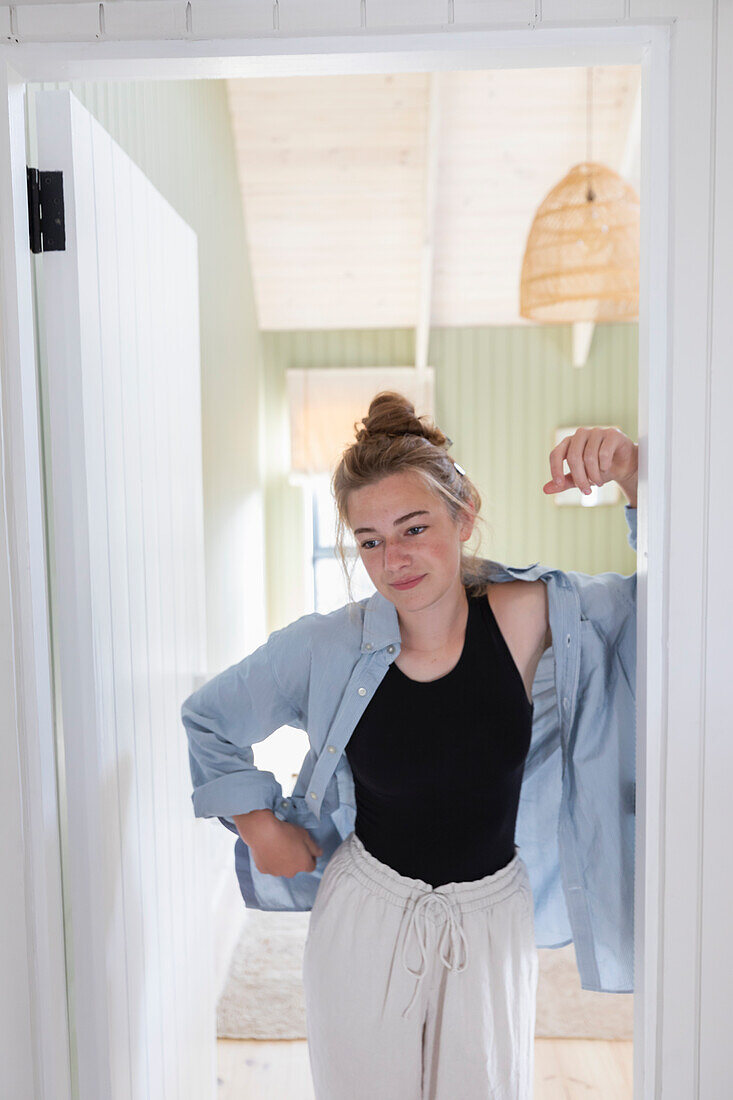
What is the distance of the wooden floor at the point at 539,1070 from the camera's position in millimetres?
2285

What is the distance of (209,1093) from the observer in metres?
1.91

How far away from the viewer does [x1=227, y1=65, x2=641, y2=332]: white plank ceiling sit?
3895mm

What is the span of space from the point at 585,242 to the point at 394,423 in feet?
7.42

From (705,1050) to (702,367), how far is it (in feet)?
2.67

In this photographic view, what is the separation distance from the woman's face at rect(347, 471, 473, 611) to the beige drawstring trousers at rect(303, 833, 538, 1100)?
17.0 inches

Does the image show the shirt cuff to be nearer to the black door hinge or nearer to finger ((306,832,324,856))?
finger ((306,832,324,856))

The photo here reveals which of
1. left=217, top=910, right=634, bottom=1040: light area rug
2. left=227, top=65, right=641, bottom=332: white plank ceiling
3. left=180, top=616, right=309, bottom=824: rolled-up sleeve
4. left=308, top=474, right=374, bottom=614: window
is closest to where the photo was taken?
left=180, top=616, right=309, bottom=824: rolled-up sleeve

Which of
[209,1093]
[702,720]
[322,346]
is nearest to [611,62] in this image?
[702,720]

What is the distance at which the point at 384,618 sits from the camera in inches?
53.4

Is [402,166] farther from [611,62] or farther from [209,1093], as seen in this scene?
[209,1093]

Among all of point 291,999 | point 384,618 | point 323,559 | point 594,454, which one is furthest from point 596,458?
point 323,559

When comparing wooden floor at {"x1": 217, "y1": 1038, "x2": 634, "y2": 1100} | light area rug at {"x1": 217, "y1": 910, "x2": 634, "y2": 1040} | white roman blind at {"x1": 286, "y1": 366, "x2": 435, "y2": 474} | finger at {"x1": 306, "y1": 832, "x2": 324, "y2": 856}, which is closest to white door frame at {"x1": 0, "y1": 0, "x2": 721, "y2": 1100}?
finger at {"x1": 306, "y1": 832, "x2": 324, "y2": 856}

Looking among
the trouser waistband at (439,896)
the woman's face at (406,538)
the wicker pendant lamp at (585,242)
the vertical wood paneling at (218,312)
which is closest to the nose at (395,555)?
the woman's face at (406,538)

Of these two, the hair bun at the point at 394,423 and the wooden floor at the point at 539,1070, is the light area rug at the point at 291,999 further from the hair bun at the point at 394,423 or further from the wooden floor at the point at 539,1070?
the hair bun at the point at 394,423
